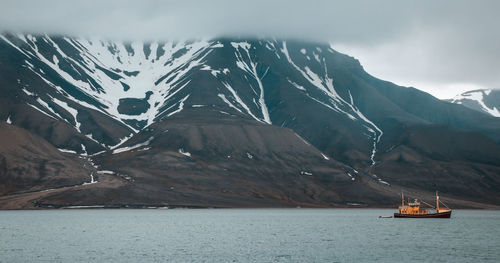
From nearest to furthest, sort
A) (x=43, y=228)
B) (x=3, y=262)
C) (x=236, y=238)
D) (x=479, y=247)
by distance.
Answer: (x=3, y=262) → (x=479, y=247) → (x=236, y=238) → (x=43, y=228)

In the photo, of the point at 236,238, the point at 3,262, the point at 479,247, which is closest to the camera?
the point at 3,262

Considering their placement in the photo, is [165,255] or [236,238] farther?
[236,238]

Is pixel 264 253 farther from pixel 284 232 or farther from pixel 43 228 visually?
pixel 43 228

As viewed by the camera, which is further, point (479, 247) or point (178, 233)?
point (178, 233)

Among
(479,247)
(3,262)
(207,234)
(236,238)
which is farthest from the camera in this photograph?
(207,234)

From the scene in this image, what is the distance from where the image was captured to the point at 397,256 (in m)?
97.3

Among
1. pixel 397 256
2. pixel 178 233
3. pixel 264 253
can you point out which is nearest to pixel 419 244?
pixel 397 256

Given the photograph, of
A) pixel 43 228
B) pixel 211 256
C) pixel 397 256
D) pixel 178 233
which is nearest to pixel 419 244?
pixel 397 256

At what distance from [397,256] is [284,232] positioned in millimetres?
52582

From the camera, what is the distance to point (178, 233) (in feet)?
470

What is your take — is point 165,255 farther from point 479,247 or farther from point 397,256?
point 479,247

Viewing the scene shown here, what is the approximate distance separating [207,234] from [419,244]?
4627cm

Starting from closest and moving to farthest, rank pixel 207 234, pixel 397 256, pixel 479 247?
1. pixel 397 256
2. pixel 479 247
3. pixel 207 234

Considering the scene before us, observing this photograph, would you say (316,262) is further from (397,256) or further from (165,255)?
(165,255)
